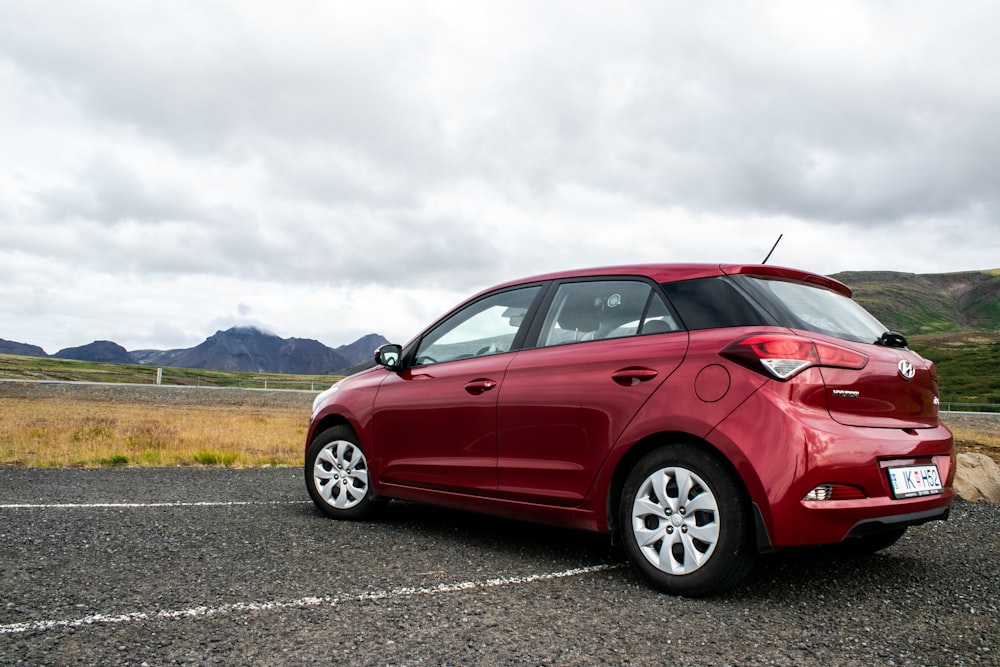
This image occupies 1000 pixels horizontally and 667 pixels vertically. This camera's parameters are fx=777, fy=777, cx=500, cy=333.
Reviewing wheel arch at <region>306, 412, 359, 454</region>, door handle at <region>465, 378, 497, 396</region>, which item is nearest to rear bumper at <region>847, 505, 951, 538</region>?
door handle at <region>465, 378, 497, 396</region>

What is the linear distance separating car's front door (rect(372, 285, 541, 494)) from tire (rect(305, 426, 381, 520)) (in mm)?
266

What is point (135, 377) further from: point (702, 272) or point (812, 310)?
point (812, 310)

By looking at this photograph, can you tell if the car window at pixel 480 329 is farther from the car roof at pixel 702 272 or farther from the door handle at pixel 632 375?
the door handle at pixel 632 375

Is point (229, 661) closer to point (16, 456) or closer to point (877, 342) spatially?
point (877, 342)

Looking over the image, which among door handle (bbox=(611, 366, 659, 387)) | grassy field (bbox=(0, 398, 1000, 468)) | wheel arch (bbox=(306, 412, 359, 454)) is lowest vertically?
grassy field (bbox=(0, 398, 1000, 468))

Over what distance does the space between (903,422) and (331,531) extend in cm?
353

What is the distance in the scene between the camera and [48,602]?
135 inches

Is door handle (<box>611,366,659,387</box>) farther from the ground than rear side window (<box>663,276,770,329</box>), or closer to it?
closer to it

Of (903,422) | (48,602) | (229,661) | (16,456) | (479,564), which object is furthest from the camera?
(16,456)

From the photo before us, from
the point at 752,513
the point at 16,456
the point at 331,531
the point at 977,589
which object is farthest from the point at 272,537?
the point at 16,456

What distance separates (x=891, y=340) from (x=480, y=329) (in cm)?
242

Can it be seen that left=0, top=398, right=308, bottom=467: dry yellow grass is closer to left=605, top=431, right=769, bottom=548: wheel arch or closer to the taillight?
left=605, top=431, right=769, bottom=548: wheel arch

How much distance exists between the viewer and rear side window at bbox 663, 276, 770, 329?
3.74 m

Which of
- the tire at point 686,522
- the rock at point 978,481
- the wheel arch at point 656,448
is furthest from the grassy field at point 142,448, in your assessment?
the tire at point 686,522
